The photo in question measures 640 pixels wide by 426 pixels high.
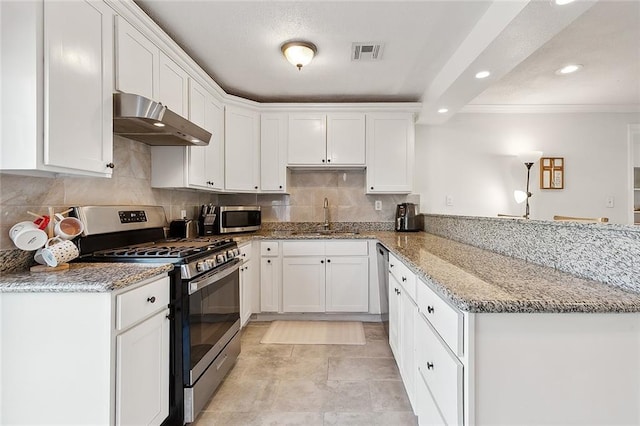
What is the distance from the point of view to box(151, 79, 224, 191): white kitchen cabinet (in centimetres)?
235

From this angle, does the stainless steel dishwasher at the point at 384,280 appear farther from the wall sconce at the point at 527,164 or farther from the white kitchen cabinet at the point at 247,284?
Answer: the wall sconce at the point at 527,164

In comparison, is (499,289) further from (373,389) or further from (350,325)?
(350,325)

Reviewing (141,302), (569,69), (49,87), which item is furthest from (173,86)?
(569,69)

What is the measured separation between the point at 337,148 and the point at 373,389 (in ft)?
7.48

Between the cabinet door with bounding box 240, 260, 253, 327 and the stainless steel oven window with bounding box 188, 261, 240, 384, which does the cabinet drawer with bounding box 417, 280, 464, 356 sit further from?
the cabinet door with bounding box 240, 260, 253, 327

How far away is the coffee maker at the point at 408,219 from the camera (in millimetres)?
3283

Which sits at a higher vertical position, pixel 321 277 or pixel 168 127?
pixel 168 127

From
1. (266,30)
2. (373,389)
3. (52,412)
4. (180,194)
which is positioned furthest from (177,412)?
(266,30)

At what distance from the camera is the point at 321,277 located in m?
2.97

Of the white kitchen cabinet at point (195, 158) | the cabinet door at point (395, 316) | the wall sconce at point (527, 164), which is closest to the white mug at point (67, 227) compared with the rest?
the white kitchen cabinet at point (195, 158)

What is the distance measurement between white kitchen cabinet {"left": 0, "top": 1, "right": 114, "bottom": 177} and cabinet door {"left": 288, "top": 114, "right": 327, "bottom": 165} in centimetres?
Answer: 196

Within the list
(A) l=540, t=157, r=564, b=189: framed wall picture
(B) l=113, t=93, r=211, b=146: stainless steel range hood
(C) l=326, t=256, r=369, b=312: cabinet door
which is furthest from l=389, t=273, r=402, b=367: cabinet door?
(A) l=540, t=157, r=564, b=189: framed wall picture

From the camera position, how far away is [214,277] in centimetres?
183

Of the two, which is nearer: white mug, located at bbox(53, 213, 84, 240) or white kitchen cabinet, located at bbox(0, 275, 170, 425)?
white kitchen cabinet, located at bbox(0, 275, 170, 425)
